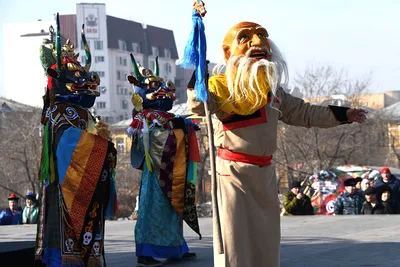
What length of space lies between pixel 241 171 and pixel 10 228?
8.17 m

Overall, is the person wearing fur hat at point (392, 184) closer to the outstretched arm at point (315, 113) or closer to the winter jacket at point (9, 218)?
the winter jacket at point (9, 218)

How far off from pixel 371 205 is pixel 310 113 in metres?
7.01

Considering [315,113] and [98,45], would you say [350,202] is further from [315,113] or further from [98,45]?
[98,45]

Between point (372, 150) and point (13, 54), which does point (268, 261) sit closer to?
point (372, 150)

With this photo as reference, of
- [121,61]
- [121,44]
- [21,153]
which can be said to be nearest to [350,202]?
[21,153]

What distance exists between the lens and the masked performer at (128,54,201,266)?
7849 millimetres

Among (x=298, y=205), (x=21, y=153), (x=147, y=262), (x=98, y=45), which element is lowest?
(x=147, y=262)

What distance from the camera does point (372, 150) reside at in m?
32.8

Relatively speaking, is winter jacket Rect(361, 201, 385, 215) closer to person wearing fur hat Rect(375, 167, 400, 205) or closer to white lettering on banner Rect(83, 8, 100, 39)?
person wearing fur hat Rect(375, 167, 400, 205)

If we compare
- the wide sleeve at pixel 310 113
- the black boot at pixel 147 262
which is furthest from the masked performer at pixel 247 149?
the black boot at pixel 147 262

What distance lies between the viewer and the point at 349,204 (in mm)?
13133

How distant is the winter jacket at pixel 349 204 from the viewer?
13.0 m

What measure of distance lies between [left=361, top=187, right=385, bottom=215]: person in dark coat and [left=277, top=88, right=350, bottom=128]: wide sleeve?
688cm

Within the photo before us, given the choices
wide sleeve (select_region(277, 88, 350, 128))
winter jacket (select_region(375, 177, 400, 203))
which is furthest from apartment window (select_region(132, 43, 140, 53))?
wide sleeve (select_region(277, 88, 350, 128))
